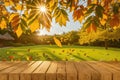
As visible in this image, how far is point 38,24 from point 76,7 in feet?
2.55

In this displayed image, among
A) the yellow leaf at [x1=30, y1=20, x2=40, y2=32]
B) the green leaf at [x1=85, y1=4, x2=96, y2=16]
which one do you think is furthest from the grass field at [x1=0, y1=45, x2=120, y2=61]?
the yellow leaf at [x1=30, y1=20, x2=40, y2=32]

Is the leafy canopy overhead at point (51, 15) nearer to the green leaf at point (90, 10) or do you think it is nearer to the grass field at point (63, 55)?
the green leaf at point (90, 10)

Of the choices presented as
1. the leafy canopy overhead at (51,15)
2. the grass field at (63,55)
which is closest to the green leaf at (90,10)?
the leafy canopy overhead at (51,15)

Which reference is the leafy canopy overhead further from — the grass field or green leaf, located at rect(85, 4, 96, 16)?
the grass field

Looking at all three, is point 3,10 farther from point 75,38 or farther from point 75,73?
point 75,38

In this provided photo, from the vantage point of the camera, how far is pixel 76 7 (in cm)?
275

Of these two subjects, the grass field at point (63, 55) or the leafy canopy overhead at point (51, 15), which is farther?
the grass field at point (63, 55)

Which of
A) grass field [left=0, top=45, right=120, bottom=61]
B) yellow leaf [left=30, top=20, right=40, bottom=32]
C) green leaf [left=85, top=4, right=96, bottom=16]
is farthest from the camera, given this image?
grass field [left=0, top=45, right=120, bottom=61]

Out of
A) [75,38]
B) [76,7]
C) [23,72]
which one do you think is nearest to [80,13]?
[76,7]

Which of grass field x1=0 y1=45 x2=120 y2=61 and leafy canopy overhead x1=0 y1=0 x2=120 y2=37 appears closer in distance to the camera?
leafy canopy overhead x1=0 y1=0 x2=120 y2=37

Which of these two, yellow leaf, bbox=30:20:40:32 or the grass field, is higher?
yellow leaf, bbox=30:20:40:32

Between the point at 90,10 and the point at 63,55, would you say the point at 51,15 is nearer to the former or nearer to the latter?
the point at 90,10

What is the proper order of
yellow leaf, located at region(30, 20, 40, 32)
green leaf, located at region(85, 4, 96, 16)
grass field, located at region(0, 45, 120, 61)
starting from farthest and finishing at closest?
grass field, located at region(0, 45, 120, 61) → green leaf, located at region(85, 4, 96, 16) → yellow leaf, located at region(30, 20, 40, 32)

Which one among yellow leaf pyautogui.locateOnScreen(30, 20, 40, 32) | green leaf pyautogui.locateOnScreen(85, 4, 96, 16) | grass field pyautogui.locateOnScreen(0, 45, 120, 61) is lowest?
grass field pyautogui.locateOnScreen(0, 45, 120, 61)
